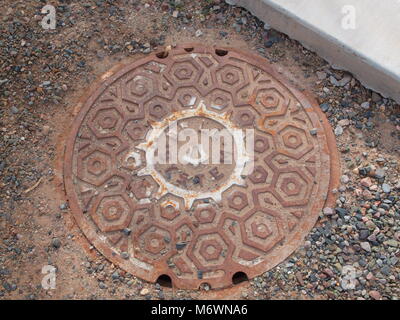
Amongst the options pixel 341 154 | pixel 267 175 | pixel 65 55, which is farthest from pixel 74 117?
pixel 341 154

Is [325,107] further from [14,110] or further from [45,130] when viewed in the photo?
[14,110]

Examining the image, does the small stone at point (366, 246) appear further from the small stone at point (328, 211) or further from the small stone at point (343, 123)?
the small stone at point (343, 123)

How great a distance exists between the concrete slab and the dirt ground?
9 cm

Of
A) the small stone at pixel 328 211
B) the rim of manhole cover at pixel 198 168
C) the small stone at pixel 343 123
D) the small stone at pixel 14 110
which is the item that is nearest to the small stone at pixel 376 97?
the small stone at pixel 343 123

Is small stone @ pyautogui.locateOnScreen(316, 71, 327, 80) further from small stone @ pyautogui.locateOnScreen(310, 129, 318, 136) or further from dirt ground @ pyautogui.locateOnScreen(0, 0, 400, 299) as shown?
small stone @ pyautogui.locateOnScreen(310, 129, 318, 136)

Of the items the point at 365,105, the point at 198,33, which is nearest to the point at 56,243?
the point at 198,33

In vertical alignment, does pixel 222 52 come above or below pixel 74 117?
above

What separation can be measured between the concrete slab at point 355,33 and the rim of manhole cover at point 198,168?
1.07 feet

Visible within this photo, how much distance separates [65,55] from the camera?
2990 millimetres

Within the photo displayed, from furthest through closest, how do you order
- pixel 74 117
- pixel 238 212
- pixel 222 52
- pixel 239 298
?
pixel 222 52
pixel 74 117
pixel 238 212
pixel 239 298

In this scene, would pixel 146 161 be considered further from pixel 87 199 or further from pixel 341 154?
pixel 341 154

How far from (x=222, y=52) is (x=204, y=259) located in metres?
1.35

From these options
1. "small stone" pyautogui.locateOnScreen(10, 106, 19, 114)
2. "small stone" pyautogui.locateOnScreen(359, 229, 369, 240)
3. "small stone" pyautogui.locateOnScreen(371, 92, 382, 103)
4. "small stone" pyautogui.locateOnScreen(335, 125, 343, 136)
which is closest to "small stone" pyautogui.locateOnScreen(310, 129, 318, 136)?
"small stone" pyautogui.locateOnScreen(335, 125, 343, 136)

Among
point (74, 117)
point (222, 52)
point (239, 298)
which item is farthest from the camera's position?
point (222, 52)
